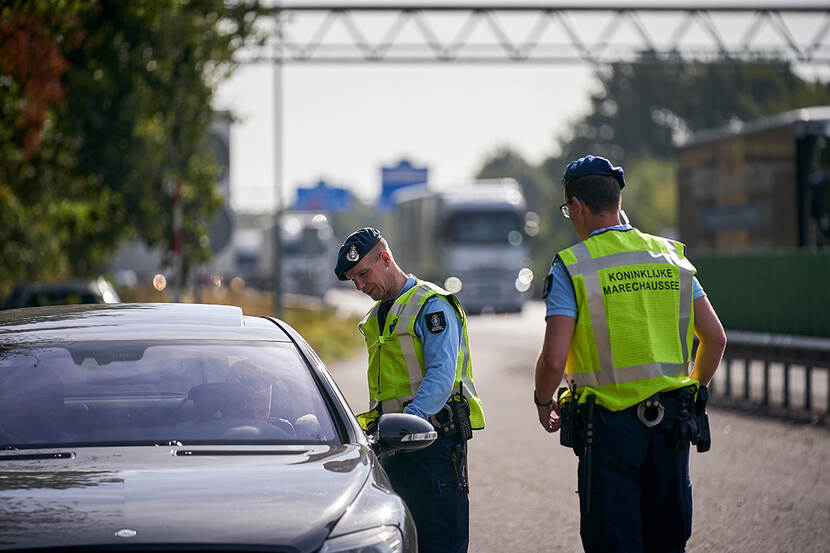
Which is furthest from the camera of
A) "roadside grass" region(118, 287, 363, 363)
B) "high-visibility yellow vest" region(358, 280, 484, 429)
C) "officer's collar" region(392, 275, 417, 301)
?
"roadside grass" region(118, 287, 363, 363)

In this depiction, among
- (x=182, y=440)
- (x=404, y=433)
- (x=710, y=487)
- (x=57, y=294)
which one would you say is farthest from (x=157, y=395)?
(x=57, y=294)

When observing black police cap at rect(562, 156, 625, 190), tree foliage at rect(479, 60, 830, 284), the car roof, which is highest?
tree foliage at rect(479, 60, 830, 284)

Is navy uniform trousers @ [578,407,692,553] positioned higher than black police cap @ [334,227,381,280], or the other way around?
black police cap @ [334,227,381,280]

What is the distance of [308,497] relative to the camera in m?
4.30

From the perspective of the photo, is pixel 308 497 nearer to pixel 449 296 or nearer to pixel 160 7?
pixel 449 296

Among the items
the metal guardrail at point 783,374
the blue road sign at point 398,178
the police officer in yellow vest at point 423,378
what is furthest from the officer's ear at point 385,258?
the blue road sign at point 398,178

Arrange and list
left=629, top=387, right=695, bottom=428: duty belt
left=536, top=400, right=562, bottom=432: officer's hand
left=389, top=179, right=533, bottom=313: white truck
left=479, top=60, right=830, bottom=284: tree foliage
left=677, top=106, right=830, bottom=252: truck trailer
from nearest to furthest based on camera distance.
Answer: left=629, top=387, right=695, bottom=428: duty belt, left=536, top=400, right=562, bottom=432: officer's hand, left=677, top=106, right=830, bottom=252: truck trailer, left=389, top=179, right=533, bottom=313: white truck, left=479, top=60, right=830, bottom=284: tree foliage

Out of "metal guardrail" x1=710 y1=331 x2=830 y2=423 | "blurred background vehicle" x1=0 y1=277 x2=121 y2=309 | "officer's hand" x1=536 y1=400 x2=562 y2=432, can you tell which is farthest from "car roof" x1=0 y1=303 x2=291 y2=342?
"blurred background vehicle" x1=0 y1=277 x2=121 y2=309

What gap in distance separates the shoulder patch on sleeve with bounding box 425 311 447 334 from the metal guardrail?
31.3ft

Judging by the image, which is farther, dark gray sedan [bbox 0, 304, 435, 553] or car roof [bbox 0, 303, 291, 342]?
car roof [bbox 0, 303, 291, 342]

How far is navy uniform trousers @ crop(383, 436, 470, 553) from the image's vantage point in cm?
553

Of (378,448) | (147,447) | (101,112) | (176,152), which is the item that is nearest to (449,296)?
(378,448)

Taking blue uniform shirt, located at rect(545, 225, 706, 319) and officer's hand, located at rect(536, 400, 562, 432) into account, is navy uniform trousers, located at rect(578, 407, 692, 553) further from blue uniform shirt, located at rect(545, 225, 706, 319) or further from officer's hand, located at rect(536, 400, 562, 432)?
blue uniform shirt, located at rect(545, 225, 706, 319)

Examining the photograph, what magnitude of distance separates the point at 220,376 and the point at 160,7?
13659 millimetres
